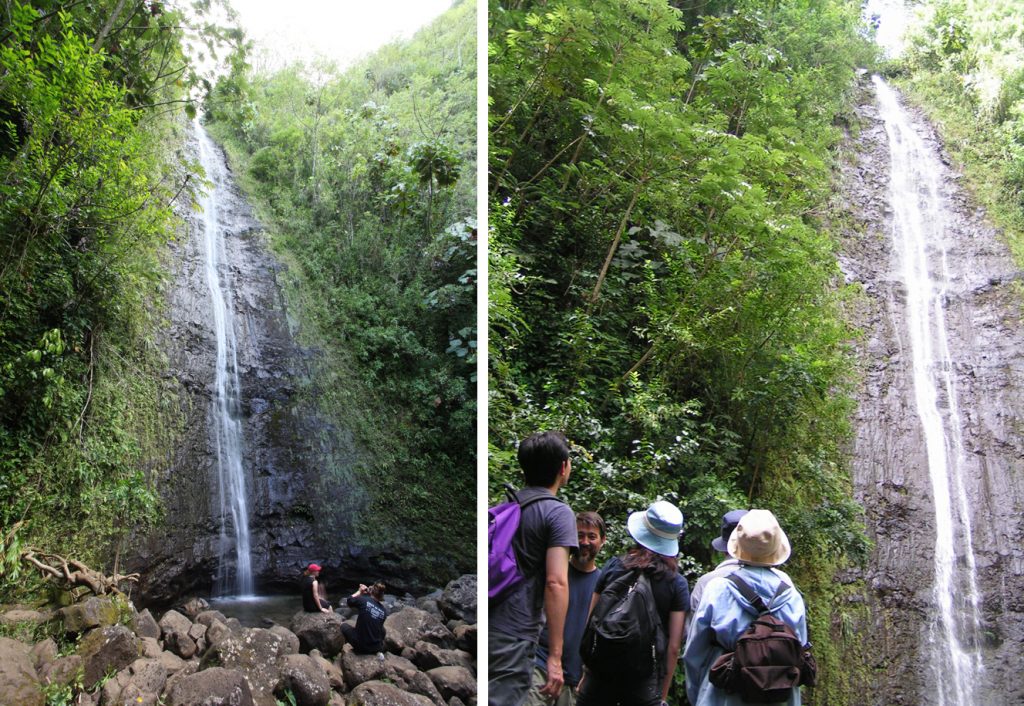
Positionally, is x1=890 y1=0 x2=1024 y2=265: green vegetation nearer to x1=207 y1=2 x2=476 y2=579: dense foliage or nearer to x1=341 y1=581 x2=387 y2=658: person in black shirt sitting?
x1=207 y1=2 x2=476 y2=579: dense foliage

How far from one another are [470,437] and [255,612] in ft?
2.62

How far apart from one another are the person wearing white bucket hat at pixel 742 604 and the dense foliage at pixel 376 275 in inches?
29.3

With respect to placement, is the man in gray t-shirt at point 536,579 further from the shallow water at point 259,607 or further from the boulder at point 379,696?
the shallow water at point 259,607

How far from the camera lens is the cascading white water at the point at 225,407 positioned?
1.84 meters

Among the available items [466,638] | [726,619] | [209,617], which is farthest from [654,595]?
[209,617]

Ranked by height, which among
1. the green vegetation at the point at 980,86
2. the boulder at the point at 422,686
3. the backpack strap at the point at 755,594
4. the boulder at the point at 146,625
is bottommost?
the boulder at the point at 422,686

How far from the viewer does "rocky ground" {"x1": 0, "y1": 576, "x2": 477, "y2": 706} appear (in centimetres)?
153

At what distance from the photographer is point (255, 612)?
1.81 meters

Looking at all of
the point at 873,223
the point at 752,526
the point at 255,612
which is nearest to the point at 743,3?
the point at 873,223

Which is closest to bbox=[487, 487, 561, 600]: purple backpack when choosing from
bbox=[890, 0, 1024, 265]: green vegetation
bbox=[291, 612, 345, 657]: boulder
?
bbox=[291, 612, 345, 657]: boulder

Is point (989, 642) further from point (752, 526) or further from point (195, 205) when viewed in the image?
point (195, 205)

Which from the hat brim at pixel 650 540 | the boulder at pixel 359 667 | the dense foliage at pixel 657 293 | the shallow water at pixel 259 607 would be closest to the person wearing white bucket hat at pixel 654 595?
the hat brim at pixel 650 540

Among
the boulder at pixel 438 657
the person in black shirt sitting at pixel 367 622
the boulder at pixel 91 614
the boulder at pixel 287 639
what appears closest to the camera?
the boulder at pixel 91 614

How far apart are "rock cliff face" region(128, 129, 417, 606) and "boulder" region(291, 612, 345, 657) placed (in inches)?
4.0
